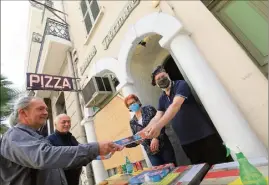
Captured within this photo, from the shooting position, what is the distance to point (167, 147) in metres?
2.77

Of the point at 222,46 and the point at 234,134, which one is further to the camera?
the point at 222,46

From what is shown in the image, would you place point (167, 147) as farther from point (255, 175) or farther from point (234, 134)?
point (255, 175)

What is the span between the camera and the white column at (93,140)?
5.08 m

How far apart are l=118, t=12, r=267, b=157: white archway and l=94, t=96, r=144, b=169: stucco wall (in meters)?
1.74

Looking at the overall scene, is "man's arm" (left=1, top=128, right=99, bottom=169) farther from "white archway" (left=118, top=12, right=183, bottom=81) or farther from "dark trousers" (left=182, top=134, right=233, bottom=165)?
"white archway" (left=118, top=12, right=183, bottom=81)

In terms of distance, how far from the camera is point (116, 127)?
15.4 ft

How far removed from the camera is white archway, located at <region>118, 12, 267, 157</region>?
91.1 inches

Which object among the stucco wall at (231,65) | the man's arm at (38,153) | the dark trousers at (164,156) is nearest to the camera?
the man's arm at (38,153)

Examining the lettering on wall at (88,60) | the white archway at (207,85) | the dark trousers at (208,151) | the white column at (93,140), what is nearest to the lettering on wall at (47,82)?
the lettering on wall at (88,60)

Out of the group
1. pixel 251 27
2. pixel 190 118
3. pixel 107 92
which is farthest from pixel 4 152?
pixel 107 92

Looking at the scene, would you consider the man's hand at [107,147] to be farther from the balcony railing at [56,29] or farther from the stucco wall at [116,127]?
the balcony railing at [56,29]

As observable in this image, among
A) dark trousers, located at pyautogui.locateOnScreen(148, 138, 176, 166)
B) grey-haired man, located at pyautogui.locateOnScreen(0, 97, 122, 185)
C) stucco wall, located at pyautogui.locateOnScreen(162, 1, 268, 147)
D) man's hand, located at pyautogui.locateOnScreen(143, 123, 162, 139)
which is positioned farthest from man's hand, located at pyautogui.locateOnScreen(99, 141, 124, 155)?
stucco wall, located at pyautogui.locateOnScreen(162, 1, 268, 147)

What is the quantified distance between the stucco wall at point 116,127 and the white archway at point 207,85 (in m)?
1.74

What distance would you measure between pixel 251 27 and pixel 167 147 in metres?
1.92
